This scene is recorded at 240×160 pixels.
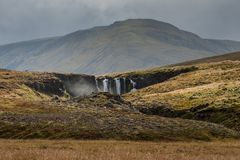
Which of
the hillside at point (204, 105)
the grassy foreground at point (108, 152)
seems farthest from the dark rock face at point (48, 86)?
the grassy foreground at point (108, 152)

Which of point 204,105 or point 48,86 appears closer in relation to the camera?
point 204,105

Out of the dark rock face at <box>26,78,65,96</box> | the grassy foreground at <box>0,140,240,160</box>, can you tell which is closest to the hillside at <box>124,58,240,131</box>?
the grassy foreground at <box>0,140,240,160</box>

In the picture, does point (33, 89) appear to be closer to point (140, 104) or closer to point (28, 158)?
point (140, 104)

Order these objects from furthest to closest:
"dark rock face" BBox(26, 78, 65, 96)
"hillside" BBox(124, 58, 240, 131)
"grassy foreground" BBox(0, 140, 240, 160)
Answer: "dark rock face" BBox(26, 78, 65, 96)
"hillside" BBox(124, 58, 240, 131)
"grassy foreground" BBox(0, 140, 240, 160)

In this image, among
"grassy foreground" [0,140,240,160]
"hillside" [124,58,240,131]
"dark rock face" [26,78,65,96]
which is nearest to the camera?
"grassy foreground" [0,140,240,160]

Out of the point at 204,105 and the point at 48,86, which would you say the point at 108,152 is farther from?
the point at 48,86

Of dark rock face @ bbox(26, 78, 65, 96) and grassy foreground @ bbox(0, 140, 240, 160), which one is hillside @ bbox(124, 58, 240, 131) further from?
dark rock face @ bbox(26, 78, 65, 96)

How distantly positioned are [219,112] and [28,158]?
75817 millimetres

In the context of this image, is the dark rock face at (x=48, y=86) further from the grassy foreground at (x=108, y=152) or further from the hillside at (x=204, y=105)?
the grassy foreground at (x=108, y=152)

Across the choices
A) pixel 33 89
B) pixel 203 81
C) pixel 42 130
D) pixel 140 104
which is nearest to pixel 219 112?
pixel 140 104

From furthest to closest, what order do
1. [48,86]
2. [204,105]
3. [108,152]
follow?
[48,86] → [204,105] → [108,152]

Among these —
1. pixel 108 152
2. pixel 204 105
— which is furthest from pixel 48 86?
pixel 108 152

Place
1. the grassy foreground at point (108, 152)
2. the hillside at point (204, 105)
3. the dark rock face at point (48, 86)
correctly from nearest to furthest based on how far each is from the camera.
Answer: the grassy foreground at point (108, 152) → the hillside at point (204, 105) → the dark rock face at point (48, 86)

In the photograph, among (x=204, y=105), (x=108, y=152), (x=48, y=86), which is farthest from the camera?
(x=48, y=86)
